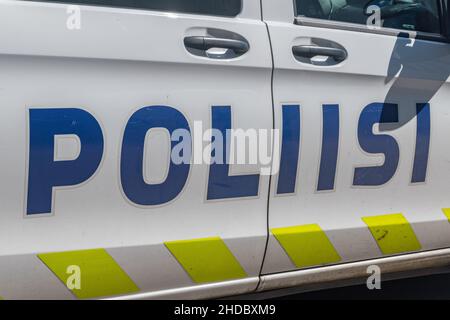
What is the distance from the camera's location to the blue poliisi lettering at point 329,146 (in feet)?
6.70

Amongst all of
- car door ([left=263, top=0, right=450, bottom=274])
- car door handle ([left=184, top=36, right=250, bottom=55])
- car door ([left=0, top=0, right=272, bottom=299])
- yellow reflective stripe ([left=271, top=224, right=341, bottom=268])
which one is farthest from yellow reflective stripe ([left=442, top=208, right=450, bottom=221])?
car door handle ([left=184, top=36, right=250, bottom=55])

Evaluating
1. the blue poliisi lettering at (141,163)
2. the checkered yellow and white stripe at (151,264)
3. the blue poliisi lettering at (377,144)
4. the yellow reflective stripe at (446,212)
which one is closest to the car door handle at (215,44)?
the blue poliisi lettering at (141,163)

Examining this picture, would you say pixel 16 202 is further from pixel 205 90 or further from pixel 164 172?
pixel 205 90

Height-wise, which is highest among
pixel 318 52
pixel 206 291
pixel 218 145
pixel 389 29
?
pixel 389 29

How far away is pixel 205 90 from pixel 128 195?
15.5 inches

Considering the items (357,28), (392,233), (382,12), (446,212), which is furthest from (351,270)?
(382,12)

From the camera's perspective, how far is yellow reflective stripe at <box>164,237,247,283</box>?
187cm

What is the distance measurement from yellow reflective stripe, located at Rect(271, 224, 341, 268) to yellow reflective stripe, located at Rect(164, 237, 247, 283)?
178mm

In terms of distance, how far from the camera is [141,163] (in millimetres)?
1782

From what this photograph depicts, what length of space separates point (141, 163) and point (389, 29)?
1094 millimetres

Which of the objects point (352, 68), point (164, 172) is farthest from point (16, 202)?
point (352, 68)

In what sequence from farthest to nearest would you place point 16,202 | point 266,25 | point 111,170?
1. point 266,25
2. point 111,170
3. point 16,202

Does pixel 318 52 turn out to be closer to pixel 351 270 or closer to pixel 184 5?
pixel 184 5
